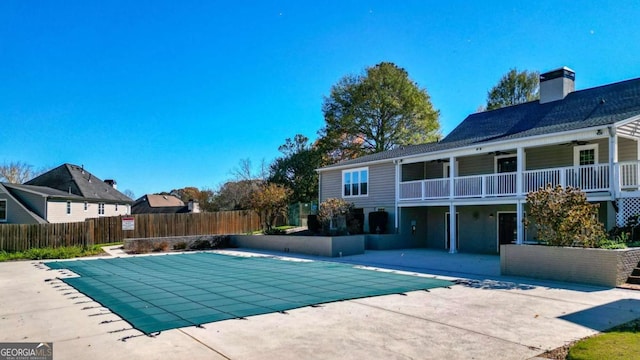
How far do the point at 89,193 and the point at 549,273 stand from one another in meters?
34.1

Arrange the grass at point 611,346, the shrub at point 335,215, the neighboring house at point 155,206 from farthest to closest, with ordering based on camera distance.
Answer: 1. the neighboring house at point 155,206
2. the shrub at point 335,215
3. the grass at point 611,346

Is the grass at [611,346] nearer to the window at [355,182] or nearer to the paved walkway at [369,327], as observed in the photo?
the paved walkway at [369,327]

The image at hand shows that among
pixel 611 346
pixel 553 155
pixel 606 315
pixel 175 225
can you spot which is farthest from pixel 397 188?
pixel 611 346

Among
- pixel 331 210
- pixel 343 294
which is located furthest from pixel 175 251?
pixel 343 294

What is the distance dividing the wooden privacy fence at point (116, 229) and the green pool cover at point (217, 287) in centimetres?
596

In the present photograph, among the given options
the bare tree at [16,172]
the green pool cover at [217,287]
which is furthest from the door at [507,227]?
the bare tree at [16,172]

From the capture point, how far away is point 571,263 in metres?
10.3

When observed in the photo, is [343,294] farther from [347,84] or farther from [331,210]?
[347,84]

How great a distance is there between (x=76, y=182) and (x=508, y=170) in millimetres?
31565

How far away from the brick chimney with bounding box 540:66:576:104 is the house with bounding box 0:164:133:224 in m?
30.1

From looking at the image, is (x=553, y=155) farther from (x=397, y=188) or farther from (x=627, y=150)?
(x=397, y=188)

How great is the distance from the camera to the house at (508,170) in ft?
44.8

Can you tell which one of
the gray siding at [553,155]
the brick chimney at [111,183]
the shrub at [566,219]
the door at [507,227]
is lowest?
the door at [507,227]

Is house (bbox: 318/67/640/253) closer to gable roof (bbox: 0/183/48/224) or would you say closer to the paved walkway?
the paved walkway
